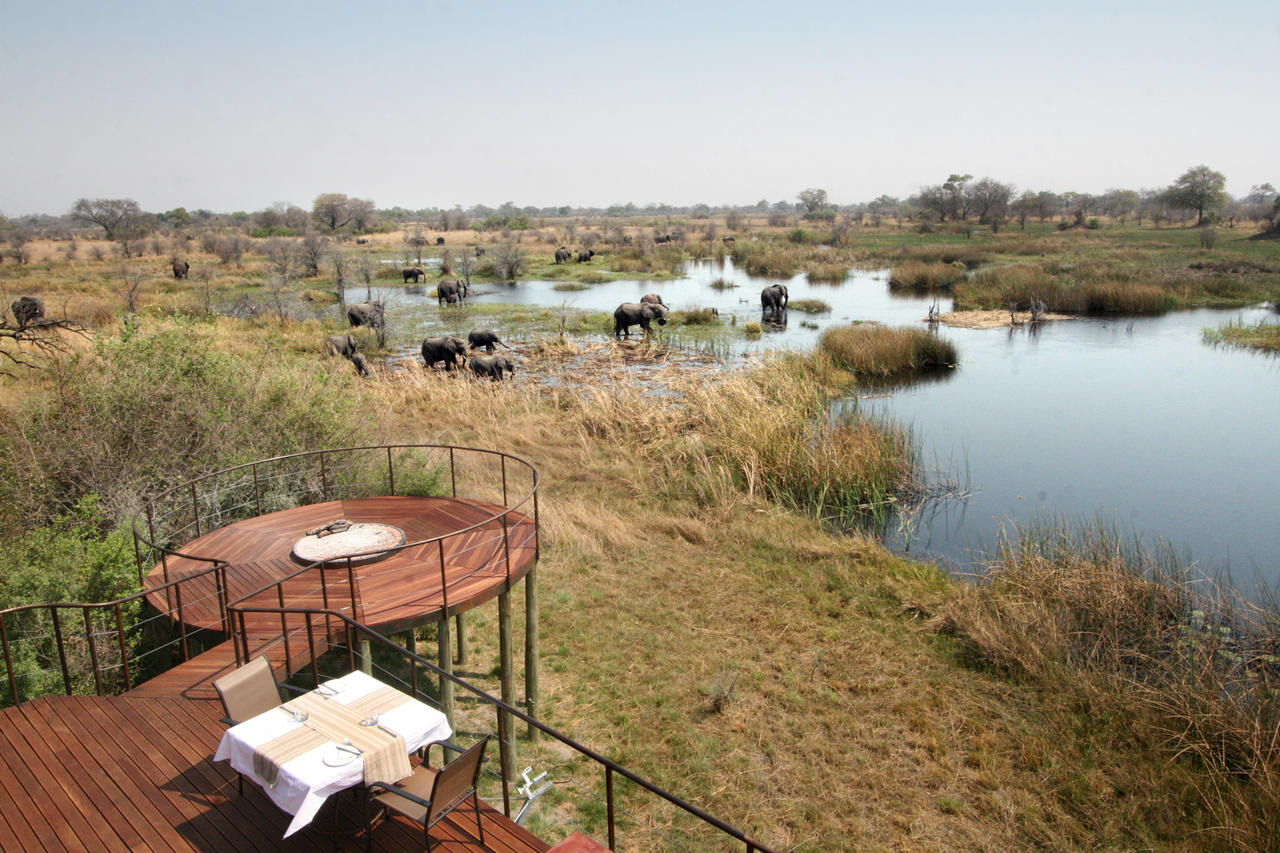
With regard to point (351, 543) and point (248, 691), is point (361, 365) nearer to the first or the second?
point (351, 543)

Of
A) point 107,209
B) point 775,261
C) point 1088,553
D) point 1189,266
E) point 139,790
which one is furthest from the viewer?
point 107,209

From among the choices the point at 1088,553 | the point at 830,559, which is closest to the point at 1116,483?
the point at 1088,553

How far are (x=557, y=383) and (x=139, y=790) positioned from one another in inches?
725

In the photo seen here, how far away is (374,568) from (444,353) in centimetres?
1694

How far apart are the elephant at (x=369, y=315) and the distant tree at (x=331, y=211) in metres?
65.1

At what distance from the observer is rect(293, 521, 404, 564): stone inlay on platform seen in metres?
7.96

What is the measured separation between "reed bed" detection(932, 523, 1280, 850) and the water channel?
6.54ft

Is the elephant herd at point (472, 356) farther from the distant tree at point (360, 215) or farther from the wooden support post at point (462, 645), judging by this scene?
the distant tree at point (360, 215)

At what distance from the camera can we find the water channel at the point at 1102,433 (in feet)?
47.0

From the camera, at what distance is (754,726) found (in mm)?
8305

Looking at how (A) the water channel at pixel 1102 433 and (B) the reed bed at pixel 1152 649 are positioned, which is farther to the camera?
(A) the water channel at pixel 1102 433

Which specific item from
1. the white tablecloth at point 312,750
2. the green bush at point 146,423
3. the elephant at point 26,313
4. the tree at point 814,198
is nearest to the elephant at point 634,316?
the green bush at point 146,423

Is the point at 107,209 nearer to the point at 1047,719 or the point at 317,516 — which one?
the point at 317,516

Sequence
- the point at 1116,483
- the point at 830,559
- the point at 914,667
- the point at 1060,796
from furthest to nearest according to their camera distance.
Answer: the point at 1116,483, the point at 830,559, the point at 914,667, the point at 1060,796
